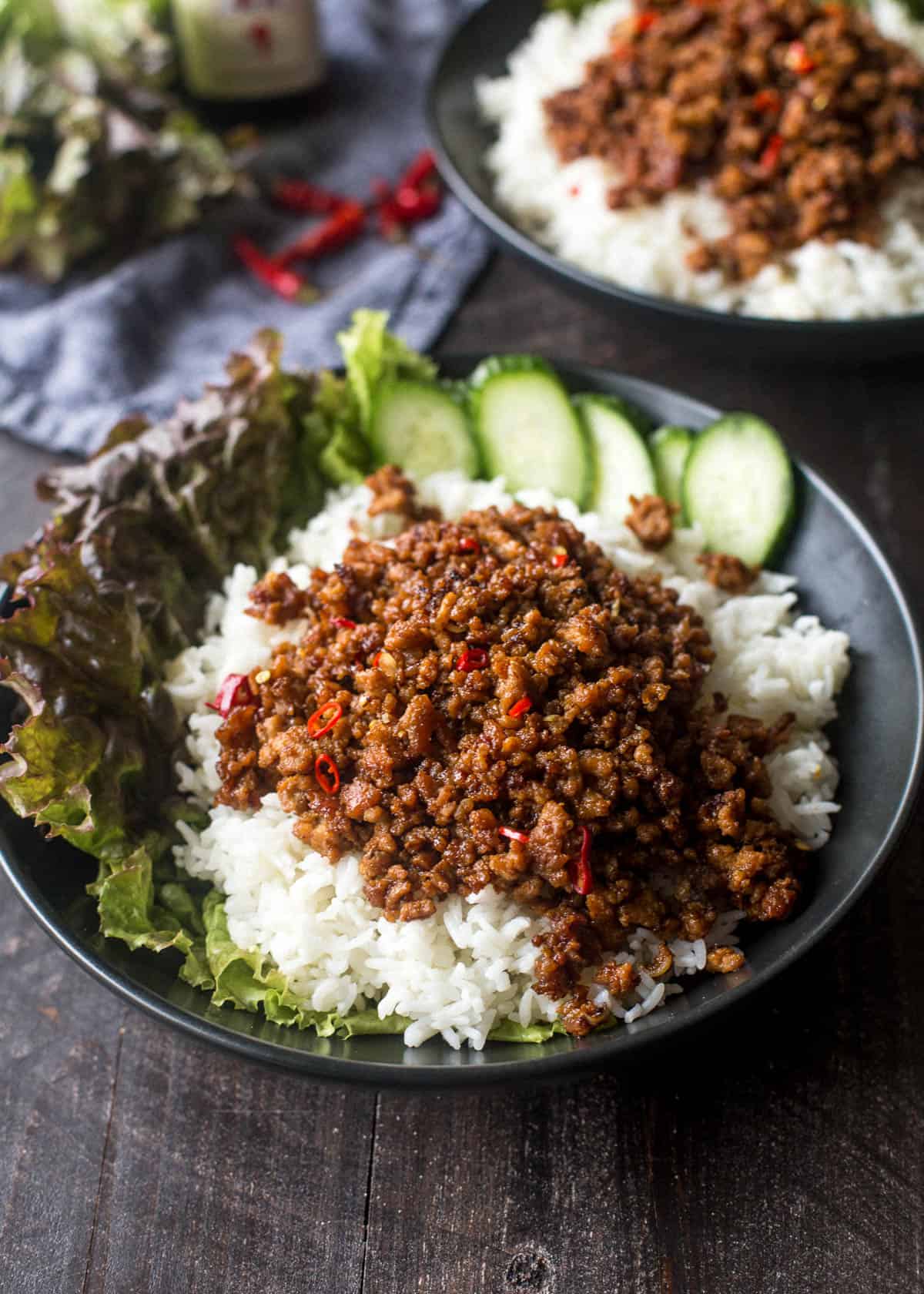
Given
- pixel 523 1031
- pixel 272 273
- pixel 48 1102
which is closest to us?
pixel 523 1031

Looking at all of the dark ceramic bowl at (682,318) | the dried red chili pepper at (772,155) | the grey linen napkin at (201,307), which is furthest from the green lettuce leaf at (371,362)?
the dried red chili pepper at (772,155)

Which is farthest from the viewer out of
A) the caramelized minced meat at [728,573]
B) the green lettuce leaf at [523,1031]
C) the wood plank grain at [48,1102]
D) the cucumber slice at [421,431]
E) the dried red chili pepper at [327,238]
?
the dried red chili pepper at [327,238]

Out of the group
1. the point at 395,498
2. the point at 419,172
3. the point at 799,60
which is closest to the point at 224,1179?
the point at 395,498

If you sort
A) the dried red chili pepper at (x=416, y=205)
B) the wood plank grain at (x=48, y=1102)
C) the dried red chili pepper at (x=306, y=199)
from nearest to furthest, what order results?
1. the wood plank grain at (x=48, y=1102)
2. the dried red chili pepper at (x=416, y=205)
3. the dried red chili pepper at (x=306, y=199)

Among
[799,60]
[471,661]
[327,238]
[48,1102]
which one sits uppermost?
[799,60]

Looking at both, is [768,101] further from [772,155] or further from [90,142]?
[90,142]

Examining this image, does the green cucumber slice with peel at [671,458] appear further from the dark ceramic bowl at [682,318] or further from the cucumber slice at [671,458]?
the dark ceramic bowl at [682,318]

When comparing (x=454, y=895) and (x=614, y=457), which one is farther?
(x=614, y=457)
